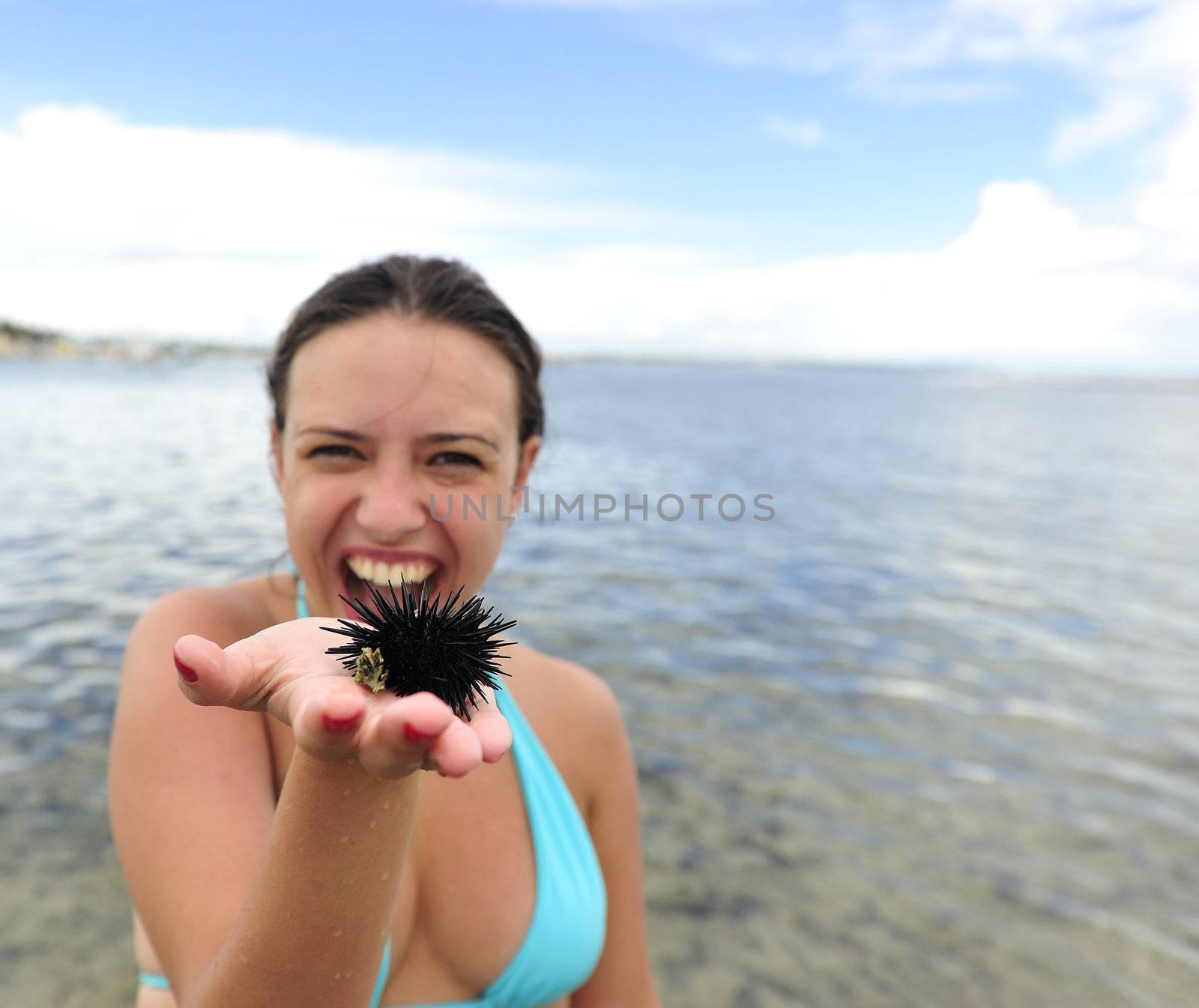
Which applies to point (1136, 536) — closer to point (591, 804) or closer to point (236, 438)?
point (591, 804)

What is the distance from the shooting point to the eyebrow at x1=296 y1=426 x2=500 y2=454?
2836 mm

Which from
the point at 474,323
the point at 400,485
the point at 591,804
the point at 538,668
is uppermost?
the point at 474,323

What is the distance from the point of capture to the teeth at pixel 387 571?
284 cm

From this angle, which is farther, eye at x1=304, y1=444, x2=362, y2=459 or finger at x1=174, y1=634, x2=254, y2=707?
eye at x1=304, y1=444, x2=362, y2=459

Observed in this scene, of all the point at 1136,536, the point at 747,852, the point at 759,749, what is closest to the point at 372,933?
the point at 747,852

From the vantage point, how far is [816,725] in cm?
916

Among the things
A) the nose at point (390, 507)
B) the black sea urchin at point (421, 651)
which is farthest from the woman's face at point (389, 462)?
the black sea urchin at point (421, 651)

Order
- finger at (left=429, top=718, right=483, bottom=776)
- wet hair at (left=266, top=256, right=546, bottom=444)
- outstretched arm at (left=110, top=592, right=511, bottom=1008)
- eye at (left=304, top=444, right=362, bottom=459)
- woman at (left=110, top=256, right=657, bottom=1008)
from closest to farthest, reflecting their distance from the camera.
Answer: finger at (left=429, top=718, right=483, bottom=776) → outstretched arm at (left=110, top=592, right=511, bottom=1008) → woman at (left=110, top=256, right=657, bottom=1008) → eye at (left=304, top=444, right=362, bottom=459) → wet hair at (left=266, top=256, right=546, bottom=444)

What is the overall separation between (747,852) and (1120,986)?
2.74m

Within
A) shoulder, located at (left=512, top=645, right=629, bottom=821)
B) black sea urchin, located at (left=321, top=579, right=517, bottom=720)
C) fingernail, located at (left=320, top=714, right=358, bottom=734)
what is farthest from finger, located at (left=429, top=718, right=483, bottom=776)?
shoulder, located at (left=512, top=645, right=629, bottom=821)

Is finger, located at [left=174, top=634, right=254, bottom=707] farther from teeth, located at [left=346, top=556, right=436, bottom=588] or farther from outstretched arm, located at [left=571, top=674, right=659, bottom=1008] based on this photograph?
outstretched arm, located at [left=571, top=674, right=659, bottom=1008]

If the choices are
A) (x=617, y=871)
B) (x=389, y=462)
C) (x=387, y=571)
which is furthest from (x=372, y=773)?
(x=617, y=871)

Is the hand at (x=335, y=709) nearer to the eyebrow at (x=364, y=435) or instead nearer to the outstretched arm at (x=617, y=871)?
the eyebrow at (x=364, y=435)

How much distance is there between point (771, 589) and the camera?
1454cm
